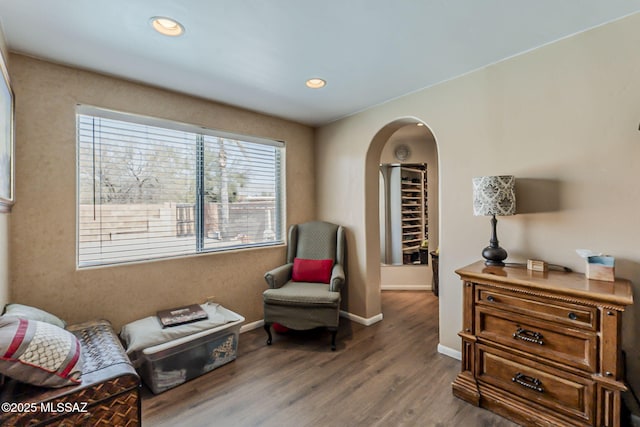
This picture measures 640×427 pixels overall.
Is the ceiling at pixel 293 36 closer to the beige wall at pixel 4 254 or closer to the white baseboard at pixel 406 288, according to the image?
the beige wall at pixel 4 254

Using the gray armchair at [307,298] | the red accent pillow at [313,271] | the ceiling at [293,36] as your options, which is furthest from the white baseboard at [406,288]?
the ceiling at [293,36]

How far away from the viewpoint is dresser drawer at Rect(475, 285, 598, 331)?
1487mm

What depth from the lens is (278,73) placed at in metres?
2.29

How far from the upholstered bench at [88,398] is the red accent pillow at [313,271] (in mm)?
1722

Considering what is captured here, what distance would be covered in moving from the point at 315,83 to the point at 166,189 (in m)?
1.65

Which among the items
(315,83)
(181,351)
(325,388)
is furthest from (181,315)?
(315,83)

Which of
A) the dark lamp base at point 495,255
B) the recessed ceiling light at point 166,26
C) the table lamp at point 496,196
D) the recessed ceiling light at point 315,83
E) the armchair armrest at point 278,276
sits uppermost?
the recessed ceiling light at point 315,83

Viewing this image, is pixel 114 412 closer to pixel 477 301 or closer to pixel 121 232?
pixel 121 232

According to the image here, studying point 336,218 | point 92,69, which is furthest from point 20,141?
point 336,218

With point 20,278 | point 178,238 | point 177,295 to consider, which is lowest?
point 177,295

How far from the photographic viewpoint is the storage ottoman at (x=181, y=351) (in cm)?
203

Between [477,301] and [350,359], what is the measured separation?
1186 millimetres

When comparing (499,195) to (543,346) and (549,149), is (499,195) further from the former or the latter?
(543,346)

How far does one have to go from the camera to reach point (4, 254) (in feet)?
5.64
